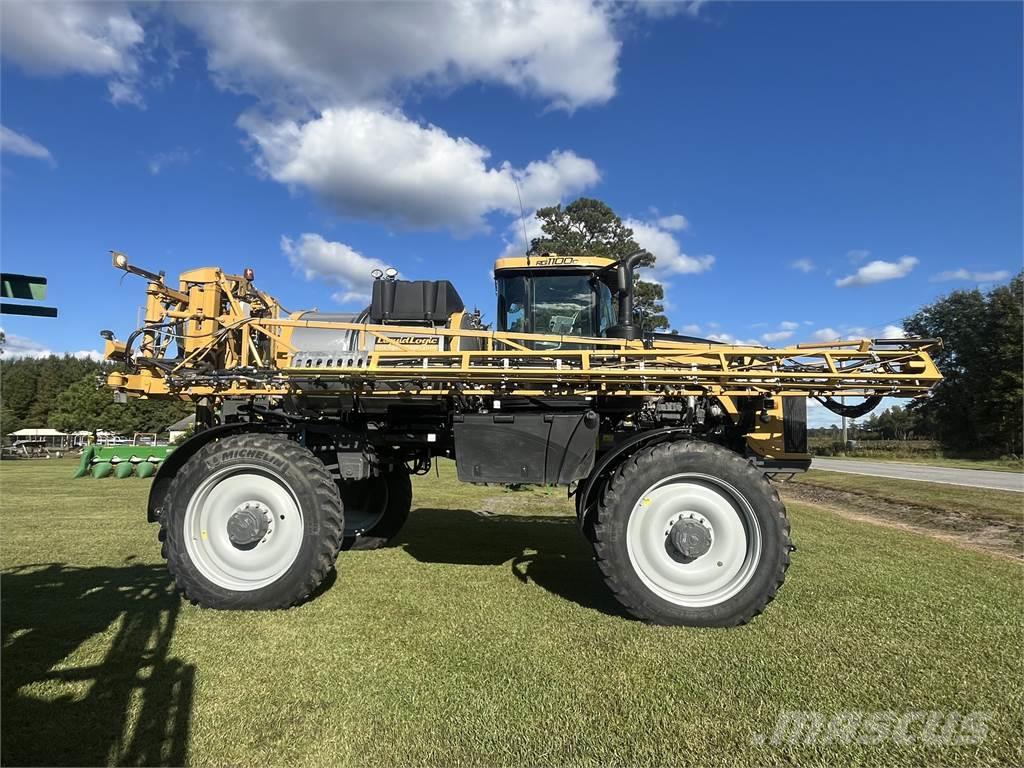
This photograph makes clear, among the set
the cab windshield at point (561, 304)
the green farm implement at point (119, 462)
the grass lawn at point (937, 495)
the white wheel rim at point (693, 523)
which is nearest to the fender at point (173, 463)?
the cab windshield at point (561, 304)

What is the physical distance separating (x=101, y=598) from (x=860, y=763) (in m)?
4.97

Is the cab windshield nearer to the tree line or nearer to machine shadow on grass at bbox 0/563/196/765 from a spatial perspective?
machine shadow on grass at bbox 0/563/196/765

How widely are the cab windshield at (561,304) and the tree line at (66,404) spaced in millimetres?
33001

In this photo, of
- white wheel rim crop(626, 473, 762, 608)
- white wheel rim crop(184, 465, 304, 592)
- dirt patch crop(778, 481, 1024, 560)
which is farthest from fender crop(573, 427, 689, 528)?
dirt patch crop(778, 481, 1024, 560)

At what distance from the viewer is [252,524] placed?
4504 millimetres

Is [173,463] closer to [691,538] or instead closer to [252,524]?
[252,524]

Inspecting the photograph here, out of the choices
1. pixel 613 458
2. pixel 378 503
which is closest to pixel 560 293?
pixel 613 458

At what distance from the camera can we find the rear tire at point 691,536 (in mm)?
4043

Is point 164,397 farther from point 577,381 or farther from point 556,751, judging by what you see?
point 556,751

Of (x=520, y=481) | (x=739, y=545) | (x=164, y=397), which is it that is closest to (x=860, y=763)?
(x=739, y=545)

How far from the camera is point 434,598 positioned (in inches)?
180

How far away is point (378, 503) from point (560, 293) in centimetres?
314

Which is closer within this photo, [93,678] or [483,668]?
[93,678]

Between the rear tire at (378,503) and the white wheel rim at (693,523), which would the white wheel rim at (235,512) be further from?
the white wheel rim at (693,523)
